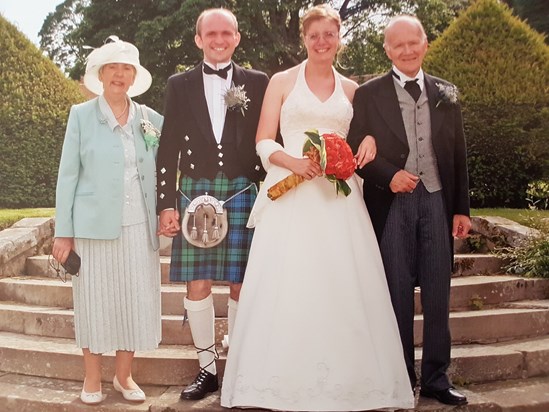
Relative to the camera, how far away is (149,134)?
152 inches

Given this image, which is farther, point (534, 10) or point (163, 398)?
point (534, 10)

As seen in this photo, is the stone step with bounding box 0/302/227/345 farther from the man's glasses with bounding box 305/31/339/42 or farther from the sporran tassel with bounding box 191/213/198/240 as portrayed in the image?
the man's glasses with bounding box 305/31/339/42

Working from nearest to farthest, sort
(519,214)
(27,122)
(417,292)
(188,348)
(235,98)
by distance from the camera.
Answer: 1. (235,98)
2. (188,348)
3. (417,292)
4. (519,214)
5. (27,122)

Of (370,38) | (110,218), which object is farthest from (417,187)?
(370,38)

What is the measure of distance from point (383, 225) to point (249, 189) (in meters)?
0.81

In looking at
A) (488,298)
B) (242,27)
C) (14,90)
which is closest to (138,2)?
(242,27)

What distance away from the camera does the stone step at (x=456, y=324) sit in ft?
15.5

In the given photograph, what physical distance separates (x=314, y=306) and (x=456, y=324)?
1.58 m

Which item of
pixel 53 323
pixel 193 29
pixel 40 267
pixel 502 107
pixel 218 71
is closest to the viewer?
pixel 218 71

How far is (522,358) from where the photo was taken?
14.4 feet

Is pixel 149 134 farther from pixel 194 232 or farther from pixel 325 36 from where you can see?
pixel 325 36

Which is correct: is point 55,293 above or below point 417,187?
below

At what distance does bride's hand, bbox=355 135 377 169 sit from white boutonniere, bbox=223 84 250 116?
713 mm

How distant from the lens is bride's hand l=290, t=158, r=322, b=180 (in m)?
3.60
